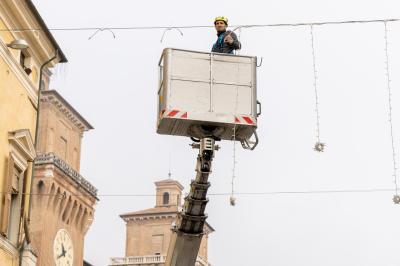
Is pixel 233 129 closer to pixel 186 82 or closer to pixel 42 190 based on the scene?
pixel 186 82

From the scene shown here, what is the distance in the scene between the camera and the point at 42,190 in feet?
192

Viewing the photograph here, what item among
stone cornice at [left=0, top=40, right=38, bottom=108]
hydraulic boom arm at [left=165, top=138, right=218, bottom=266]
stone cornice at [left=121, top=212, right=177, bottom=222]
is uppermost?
stone cornice at [left=121, top=212, right=177, bottom=222]

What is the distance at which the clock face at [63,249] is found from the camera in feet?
194

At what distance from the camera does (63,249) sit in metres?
60.2


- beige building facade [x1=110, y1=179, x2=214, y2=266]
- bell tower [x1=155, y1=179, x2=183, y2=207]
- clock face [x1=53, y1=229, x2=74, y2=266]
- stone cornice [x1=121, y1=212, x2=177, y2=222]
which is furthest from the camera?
bell tower [x1=155, y1=179, x2=183, y2=207]

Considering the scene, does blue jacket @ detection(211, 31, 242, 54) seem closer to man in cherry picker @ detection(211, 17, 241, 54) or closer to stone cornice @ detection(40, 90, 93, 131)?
man in cherry picker @ detection(211, 17, 241, 54)

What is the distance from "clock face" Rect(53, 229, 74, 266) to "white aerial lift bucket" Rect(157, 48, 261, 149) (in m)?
47.4

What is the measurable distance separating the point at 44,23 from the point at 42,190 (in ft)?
127

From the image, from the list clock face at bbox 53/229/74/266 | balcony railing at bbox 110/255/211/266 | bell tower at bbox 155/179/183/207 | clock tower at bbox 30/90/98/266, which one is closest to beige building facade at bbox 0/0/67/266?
clock tower at bbox 30/90/98/266

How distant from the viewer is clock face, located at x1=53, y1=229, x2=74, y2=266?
194 feet

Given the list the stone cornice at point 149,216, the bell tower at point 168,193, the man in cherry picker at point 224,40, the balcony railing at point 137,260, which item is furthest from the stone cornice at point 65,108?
the man in cherry picker at point 224,40

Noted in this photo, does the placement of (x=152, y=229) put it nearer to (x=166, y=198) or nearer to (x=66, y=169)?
(x=166, y=198)

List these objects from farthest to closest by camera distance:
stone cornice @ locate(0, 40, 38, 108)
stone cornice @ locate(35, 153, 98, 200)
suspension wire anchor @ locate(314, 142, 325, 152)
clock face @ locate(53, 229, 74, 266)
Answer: clock face @ locate(53, 229, 74, 266), stone cornice @ locate(35, 153, 98, 200), stone cornice @ locate(0, 40, 38, 108), suspension wire anchor @ locate(314, 142, 325, 152)

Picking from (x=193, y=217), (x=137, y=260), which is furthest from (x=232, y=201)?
(x=137, y=260)
